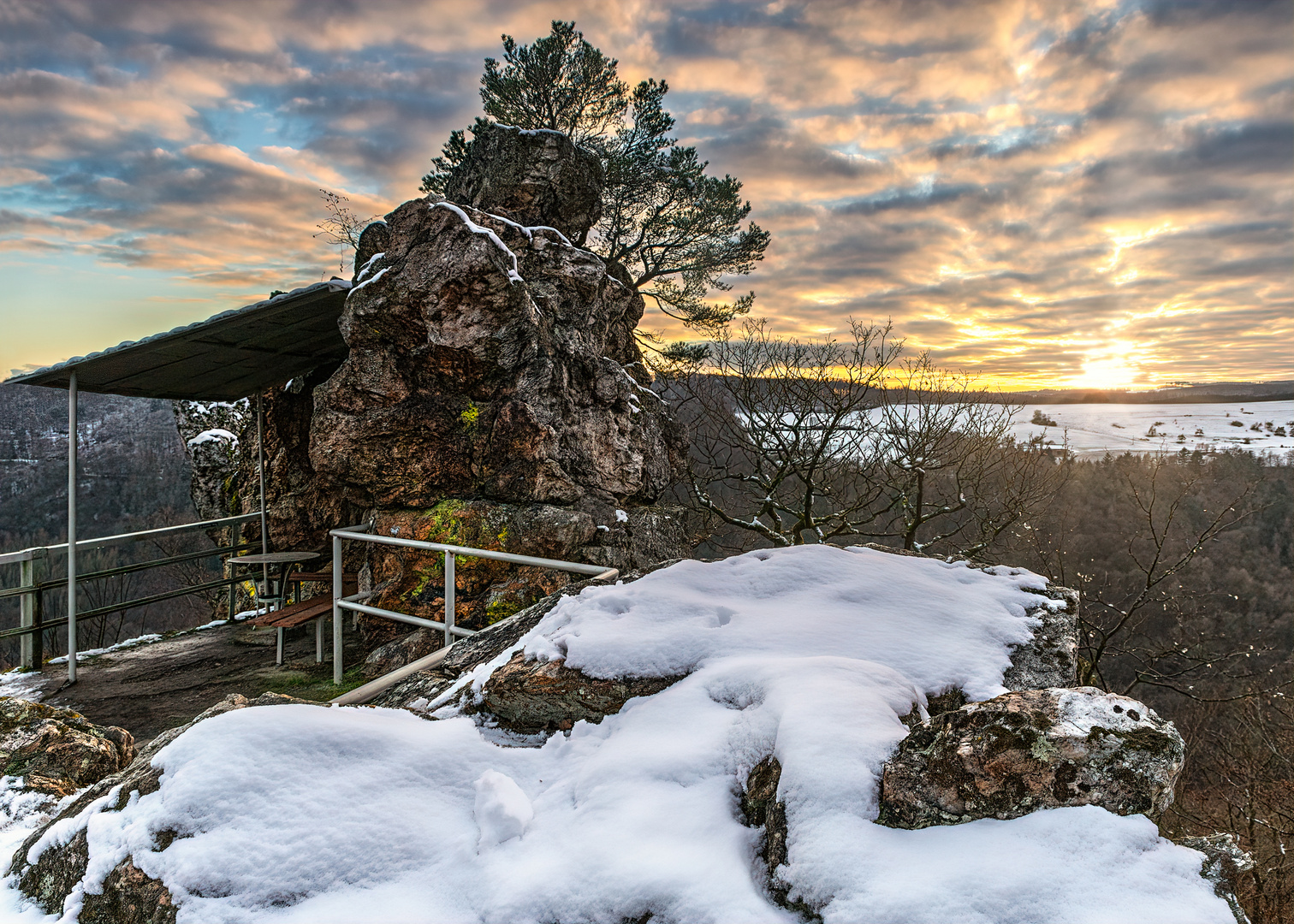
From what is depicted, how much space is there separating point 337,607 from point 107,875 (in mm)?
4240

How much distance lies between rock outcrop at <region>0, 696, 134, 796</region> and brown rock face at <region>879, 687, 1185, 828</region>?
134 inches

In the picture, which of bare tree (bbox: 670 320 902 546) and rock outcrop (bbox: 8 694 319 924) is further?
bare tree (bbox: 670 320 902 546)

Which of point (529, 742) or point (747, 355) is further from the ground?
point (747, 355)

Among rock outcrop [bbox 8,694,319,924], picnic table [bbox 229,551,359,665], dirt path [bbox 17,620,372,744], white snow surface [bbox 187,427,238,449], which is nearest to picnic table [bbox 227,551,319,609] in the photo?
picnic table [bbox 229,551,359,665]

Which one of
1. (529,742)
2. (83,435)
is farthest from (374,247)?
(83,435)

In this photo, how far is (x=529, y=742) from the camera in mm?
2273

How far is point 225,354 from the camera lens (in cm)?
660

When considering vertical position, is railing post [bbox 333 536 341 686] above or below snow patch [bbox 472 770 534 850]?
below

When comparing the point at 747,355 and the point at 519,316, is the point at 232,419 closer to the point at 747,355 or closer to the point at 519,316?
the point at 519,316

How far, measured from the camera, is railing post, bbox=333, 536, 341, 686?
17.6 feet

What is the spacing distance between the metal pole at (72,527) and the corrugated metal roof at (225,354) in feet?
0.65

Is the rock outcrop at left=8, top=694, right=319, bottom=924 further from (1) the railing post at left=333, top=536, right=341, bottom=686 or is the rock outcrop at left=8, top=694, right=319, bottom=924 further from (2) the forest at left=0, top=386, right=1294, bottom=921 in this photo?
(2) the forest at left=0, top=386, right=1294, bottom=921

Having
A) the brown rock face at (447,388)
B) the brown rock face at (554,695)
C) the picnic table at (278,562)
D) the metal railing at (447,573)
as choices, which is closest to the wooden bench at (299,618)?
the metal railing at (447,573)

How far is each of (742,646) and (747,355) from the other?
36.9 ft
